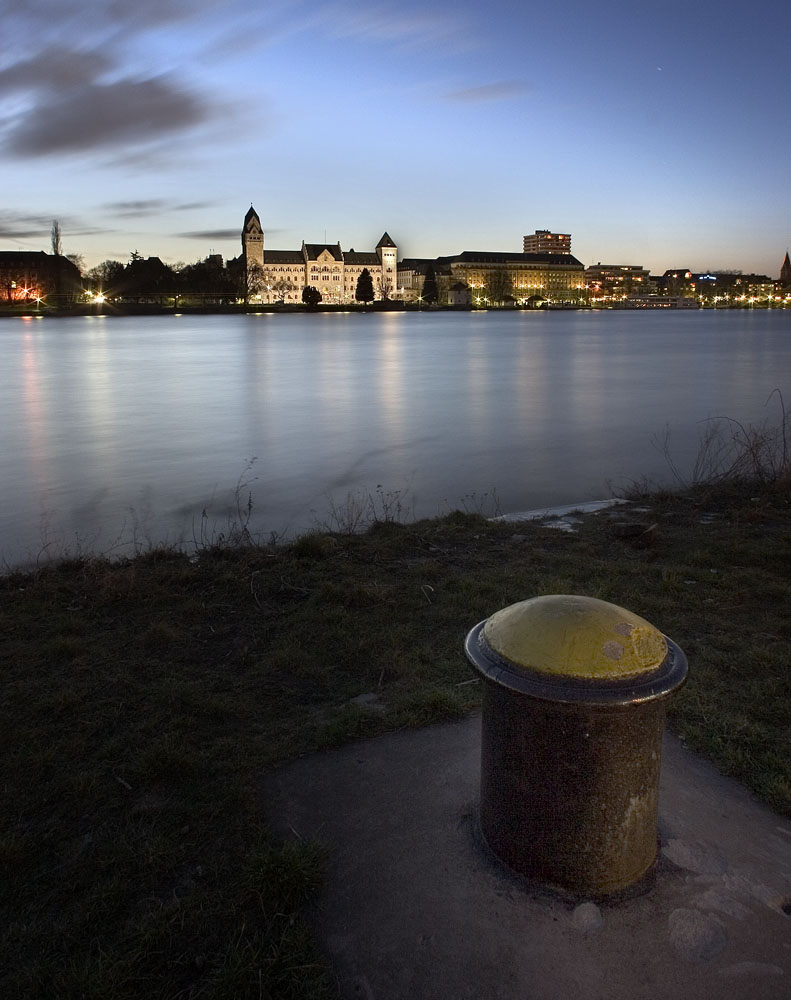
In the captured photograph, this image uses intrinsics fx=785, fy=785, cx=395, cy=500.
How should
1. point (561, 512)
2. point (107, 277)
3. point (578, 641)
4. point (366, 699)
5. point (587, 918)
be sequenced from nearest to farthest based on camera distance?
point (578, 641) < point (587, 918) < point (366, 699) < point (561, 512) < point (107, 277)

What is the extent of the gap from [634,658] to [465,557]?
498 centimetres

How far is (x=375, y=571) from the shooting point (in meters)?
7.59

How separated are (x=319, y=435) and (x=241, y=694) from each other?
16368 mm

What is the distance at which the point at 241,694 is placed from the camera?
5.21 meters

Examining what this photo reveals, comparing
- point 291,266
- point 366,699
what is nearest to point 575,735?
point 366,699

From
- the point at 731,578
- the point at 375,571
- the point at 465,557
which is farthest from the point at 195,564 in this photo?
the point at 731,578

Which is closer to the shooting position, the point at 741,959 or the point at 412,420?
the point at 741,959

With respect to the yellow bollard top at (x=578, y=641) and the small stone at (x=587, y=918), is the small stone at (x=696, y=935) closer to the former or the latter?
the small stone at (x=587, y=918)

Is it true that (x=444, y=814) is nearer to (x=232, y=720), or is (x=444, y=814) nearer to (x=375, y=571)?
(x=232, y=720)

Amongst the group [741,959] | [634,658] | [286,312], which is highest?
[286,312]

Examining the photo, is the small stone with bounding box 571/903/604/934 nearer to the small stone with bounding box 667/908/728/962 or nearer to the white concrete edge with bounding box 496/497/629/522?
the small stone with bounding box 667/908/728/962

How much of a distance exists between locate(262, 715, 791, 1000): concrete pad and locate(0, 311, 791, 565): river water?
690 centimetres

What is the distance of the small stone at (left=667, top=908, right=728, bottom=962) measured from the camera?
3113mm

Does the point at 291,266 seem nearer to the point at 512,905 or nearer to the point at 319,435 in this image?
the point at 319,435
